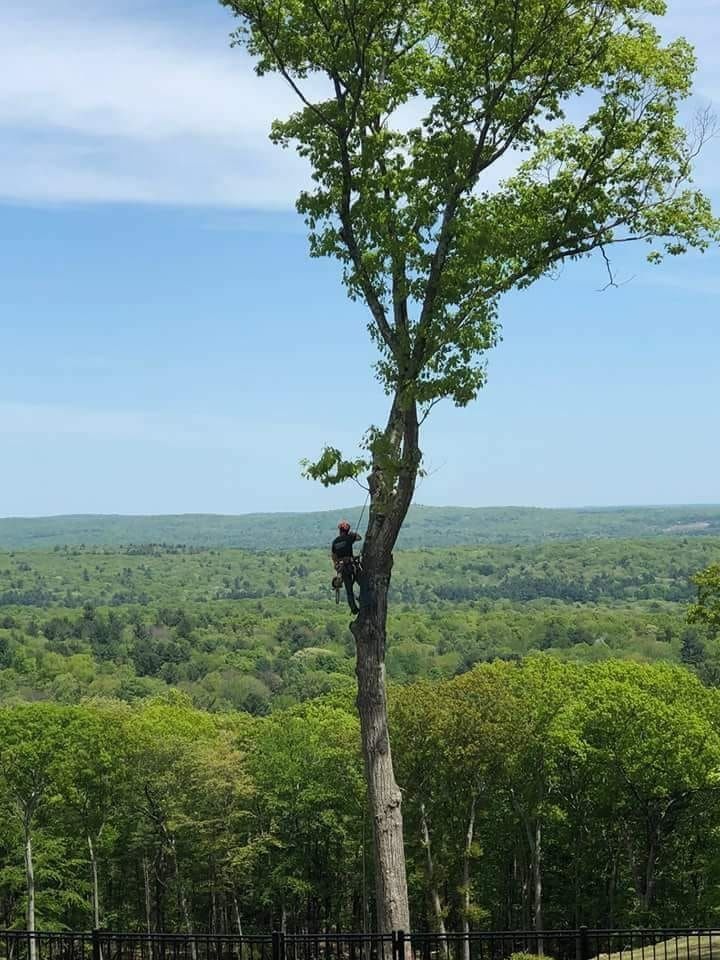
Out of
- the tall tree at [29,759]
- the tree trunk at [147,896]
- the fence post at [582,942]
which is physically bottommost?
the tree trunk at [147,896]

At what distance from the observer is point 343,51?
13.7 m

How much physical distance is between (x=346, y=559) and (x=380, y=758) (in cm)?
245

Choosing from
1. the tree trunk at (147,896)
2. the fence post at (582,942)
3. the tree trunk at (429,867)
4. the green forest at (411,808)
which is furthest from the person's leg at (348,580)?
the tree trunk at (147,896)

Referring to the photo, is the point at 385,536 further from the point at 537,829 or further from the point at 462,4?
the point at 537,829

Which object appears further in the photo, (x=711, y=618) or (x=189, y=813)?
(x=189, y=813)

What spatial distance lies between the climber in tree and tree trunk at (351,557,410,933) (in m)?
0.18

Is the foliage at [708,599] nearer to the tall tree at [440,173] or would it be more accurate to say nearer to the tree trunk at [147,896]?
the tall tree at [440,173]

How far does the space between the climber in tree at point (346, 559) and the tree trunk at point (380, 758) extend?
0.59 feet

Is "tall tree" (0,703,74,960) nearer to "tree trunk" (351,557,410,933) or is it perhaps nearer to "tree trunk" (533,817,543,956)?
"tree trunk" (533,817,543,956)

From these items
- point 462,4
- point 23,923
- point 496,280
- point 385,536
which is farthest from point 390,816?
point 23,923

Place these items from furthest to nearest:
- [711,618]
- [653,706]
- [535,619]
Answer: [535,619]
[653,706]
[711,618]

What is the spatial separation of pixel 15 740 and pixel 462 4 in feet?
113

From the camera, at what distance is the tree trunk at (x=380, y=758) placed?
44.5 ft

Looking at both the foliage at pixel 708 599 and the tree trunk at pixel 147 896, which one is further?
the tree trunk at pixel 147 896
